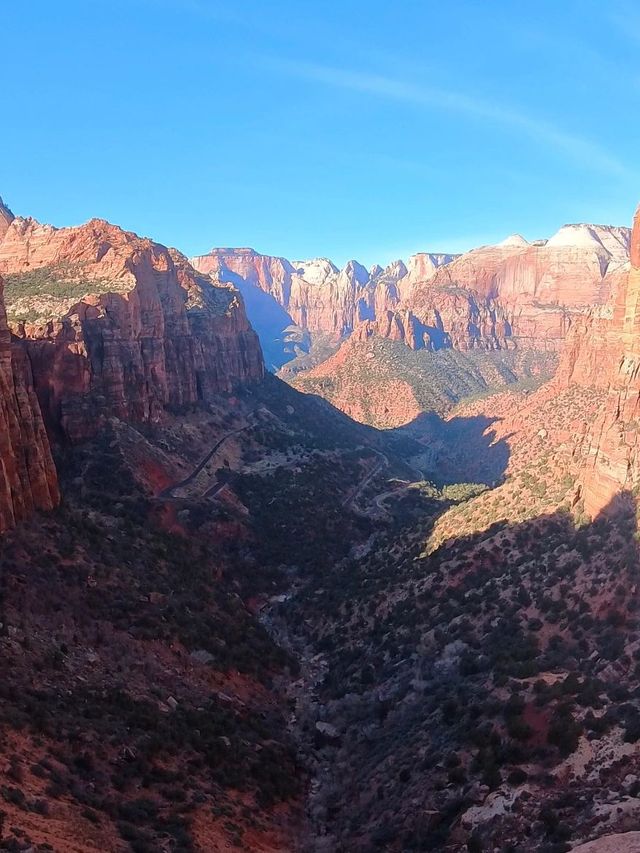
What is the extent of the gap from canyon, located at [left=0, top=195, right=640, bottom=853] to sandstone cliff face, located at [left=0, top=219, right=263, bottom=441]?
1.53 feet

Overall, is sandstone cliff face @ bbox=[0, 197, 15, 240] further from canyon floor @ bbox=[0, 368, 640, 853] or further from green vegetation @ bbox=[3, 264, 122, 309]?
canyon floor @ bbox=[0, 368, 640, 853]

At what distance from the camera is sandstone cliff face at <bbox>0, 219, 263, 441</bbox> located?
6456cm

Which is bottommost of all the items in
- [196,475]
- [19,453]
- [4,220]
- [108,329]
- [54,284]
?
[196,475]

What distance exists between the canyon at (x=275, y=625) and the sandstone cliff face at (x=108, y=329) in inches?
18.4

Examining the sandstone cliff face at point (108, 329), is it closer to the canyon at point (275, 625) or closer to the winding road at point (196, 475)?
the canyon at point (275, 625)

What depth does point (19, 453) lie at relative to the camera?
136 ft

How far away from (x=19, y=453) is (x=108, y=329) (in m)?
34.9

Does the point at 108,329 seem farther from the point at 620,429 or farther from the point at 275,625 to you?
the point at 620,429

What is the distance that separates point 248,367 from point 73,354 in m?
58.9

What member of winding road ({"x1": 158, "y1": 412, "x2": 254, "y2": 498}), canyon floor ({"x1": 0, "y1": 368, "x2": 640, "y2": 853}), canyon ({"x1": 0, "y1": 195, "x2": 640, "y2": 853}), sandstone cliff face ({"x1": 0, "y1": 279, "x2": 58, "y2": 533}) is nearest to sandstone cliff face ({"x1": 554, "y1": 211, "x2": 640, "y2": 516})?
canyon ({"x1": 0, "y1": 195, "x2": 640, "y2": 853})

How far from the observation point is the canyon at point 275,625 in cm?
2306

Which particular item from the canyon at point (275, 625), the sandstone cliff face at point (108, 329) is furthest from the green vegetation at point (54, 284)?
the canyon at point (275, 625)

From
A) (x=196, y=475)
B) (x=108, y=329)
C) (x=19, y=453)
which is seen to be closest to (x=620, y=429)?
(x=19, y=453)

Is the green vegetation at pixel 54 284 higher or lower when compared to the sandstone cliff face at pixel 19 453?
higher
